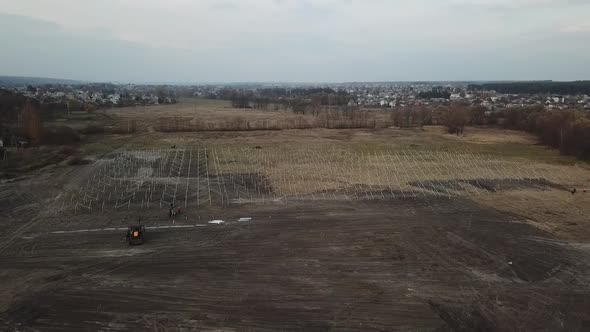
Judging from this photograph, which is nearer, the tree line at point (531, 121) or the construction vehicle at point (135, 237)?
the construction vehicle at point (135, 237)

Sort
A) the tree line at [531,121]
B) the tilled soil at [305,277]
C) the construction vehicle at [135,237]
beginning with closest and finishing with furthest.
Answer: the tilled soil at [305,277] → the construction vehicle at [135,237] → the tree line at [531,121]

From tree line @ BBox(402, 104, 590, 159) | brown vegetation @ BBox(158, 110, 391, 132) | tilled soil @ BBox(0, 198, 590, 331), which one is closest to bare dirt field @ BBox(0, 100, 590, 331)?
tilled soil @ BBox(0, 198, 590, 331)

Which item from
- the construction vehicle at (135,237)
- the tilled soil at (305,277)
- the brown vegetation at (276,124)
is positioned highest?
the brown vegetation at (276,124)

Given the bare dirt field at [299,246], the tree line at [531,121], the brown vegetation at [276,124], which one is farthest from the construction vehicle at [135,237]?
the tree line at [531,121]

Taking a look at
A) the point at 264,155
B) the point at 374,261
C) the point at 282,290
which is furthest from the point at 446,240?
the point at 264,155

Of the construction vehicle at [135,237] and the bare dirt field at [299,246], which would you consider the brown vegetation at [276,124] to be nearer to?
the bare dirt field at [299,246]

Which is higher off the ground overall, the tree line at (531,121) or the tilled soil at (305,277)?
the tree line at (531,121)

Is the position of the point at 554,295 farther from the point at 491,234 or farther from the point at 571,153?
the point at 571,153

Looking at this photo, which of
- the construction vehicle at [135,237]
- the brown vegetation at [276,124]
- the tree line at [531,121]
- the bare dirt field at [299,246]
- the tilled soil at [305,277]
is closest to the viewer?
the tilled soil at [305,277]
